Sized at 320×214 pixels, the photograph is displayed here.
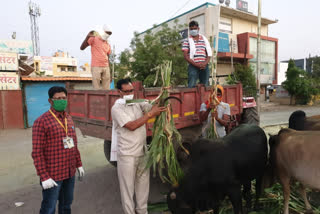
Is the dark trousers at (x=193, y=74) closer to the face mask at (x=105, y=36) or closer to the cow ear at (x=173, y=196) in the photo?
the face mask at (x=105, y=36)

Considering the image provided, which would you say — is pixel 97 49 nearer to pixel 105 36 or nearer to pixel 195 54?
pixel 105 36

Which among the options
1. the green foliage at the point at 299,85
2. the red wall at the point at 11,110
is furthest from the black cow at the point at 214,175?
the green foliage at the point at 299,85

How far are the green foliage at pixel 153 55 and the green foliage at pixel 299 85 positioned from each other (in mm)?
10631

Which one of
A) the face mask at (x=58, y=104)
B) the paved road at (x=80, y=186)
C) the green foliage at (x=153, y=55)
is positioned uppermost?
the green foliage at (x=153, y=55)

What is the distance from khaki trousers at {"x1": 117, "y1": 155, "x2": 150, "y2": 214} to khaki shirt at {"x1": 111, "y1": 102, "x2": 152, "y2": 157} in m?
0.09

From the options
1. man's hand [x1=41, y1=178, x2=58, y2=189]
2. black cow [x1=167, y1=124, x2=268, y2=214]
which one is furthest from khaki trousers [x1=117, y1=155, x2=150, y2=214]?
man's hand [x1=41, y1=178, x2=58, y2=189]

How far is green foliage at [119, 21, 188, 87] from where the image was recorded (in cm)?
1270

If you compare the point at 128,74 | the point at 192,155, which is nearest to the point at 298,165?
the point at 192,155

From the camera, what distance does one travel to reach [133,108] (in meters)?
2.46

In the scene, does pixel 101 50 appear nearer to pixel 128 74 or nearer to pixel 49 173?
pixel 49 173

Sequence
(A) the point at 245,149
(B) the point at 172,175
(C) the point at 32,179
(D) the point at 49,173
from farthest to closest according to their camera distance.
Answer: (C) the point at 32,179, (A) the point at 245,149, (B) the point at 172,175, (D) the point at 49,173

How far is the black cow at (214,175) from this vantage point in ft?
7.43

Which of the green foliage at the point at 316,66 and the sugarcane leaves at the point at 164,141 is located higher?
the green foliage at the point at 316,66

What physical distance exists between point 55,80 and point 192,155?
1014 cm
